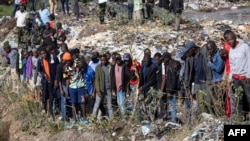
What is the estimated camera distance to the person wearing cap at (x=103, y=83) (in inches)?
430

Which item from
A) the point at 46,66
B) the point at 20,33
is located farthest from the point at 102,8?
the point at 46,66

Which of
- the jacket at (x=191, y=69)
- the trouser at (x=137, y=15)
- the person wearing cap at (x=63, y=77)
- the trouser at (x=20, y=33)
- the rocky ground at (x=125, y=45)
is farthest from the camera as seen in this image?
the trouser at (x=137, y=15)

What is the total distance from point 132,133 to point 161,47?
20.5ft

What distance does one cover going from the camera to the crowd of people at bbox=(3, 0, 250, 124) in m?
9.19

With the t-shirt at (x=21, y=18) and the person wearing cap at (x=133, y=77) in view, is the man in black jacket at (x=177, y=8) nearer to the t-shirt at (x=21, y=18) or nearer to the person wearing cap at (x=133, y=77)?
the t-shirt at (x=21, y=18)

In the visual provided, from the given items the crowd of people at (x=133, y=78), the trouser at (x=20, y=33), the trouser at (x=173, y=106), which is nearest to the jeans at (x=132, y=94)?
the crowd of people at (x=133, y=78)

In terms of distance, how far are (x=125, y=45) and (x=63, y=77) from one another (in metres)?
5.33

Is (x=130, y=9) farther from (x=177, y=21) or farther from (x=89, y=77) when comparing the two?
(x=89, y=77)

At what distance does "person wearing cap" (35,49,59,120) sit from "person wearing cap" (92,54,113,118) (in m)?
1.11

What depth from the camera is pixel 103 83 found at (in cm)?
1097

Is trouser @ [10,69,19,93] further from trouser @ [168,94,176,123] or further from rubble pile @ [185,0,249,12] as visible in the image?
rubble pile @ [185,0,249,12]

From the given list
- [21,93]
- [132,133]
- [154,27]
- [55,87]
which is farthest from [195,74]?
[154,27]

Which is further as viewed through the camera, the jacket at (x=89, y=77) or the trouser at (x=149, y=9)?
the trouser at (x=149, y=9)

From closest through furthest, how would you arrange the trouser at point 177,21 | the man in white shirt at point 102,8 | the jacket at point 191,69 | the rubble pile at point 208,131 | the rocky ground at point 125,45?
the rubble pile at point 208,131 < the rocky ground at point 125,45 < the jacket at point 191,69 < the trouser at point 177,21 < the man in white shirt at point 102,8
